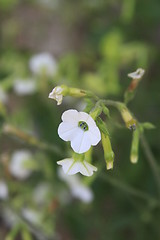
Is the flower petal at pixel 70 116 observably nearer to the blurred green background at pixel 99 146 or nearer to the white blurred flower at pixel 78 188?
the blurred green background at pixel 99 146

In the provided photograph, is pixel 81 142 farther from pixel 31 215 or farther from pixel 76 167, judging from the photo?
pixel 31 215

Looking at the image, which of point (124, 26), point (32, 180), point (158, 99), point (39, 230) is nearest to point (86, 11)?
point (124, 26)

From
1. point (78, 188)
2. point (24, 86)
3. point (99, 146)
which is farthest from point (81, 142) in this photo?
point (99, 146)

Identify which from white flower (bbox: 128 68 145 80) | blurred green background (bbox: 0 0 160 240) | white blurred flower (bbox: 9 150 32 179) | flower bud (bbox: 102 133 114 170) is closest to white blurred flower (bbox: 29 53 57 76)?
blurred green background (bbox: 0 0 160 240)

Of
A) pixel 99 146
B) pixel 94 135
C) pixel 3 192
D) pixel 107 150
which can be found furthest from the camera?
pixel 99 146

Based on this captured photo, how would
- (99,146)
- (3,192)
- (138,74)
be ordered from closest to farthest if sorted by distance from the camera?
(138,74) → (3,192) → (99,146)

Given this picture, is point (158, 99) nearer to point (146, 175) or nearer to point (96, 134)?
point (146, 175)

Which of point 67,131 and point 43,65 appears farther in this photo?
point 43,65
